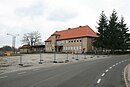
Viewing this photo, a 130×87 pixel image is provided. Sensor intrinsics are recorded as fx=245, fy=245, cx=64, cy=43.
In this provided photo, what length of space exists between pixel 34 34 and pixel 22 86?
117874 millimetres

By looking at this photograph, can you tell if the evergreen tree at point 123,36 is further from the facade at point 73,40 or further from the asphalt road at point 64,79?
the asphalt road at point 64,79

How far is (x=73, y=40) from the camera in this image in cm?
10712

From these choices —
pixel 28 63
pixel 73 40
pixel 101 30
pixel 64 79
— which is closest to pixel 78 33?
pixel 73 40

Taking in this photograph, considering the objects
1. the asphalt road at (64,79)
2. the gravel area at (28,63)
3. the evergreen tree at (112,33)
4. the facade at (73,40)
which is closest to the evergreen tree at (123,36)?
the evergreen tree at (112,33)

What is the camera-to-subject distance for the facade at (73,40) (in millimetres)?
98562

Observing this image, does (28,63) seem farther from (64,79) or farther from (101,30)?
(101,30)

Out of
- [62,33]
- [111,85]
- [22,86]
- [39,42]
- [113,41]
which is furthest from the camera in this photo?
[39,42]

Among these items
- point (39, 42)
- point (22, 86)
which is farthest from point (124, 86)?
point (39, 42)

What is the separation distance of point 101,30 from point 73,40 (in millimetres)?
33203

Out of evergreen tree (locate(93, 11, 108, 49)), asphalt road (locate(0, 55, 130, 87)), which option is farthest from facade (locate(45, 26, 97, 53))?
asphalt road (locate(0, 55, 130, 87))

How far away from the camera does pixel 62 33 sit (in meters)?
122

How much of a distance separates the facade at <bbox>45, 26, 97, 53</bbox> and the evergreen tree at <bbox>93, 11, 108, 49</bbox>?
18715 millimetres

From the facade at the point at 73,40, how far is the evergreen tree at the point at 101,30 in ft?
61.4

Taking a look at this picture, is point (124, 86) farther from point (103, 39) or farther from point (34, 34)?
point (34, 34)
